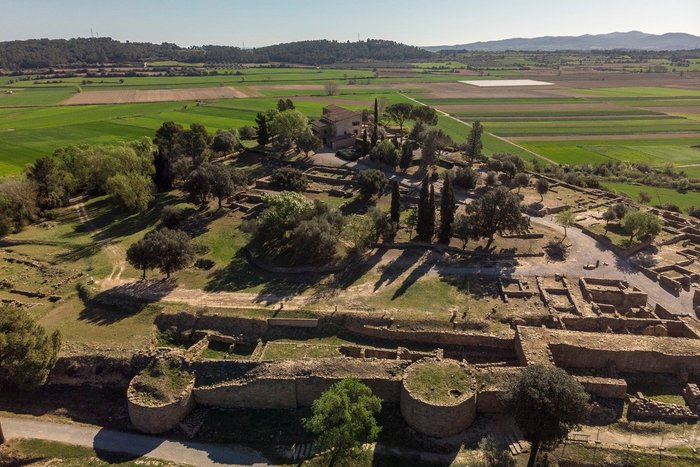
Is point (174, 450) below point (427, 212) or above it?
below

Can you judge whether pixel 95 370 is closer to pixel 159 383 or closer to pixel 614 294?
pixel 159 383

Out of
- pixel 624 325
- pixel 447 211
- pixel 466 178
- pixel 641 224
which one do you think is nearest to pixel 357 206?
pixel 447 211

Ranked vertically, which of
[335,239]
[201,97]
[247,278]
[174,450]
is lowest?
[174,450]

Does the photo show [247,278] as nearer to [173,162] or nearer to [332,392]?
[332,392]

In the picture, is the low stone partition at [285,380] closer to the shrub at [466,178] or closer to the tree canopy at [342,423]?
the tree canopy at [342,423]

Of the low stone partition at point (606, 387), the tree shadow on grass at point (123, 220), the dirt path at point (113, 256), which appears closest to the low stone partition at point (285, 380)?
the low stone partition at point (606, 387)

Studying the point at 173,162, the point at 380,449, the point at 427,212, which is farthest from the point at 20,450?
the point at 173,162
